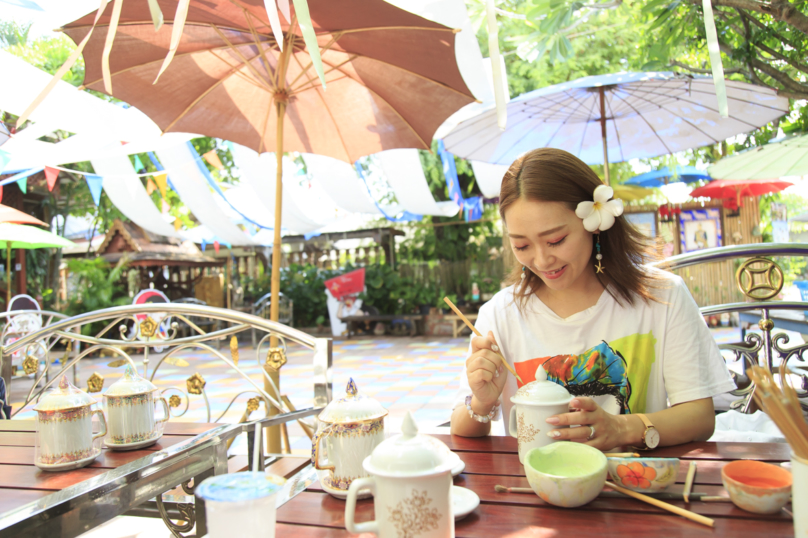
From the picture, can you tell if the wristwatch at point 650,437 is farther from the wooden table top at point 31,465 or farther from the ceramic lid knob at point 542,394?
the wooden table top at point 31,465

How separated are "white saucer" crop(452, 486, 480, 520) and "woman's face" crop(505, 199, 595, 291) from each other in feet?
2.16

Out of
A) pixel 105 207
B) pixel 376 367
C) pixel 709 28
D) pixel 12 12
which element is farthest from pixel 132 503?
pixel 105 207

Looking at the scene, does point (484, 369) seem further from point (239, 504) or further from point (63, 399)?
point (63, 399)

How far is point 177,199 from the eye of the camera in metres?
11.8

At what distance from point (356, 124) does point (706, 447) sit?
118 inches

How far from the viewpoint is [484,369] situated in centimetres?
123

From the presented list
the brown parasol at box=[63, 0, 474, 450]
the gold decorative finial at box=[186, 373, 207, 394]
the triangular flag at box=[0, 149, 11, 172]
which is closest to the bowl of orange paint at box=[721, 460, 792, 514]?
the gold decorative finial at box=[186, 373, 207, 394]

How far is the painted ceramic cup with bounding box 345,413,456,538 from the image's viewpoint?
0.69m

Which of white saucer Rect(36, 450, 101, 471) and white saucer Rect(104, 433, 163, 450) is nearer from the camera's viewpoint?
white saucer Rect(36, 450, 101, 471)

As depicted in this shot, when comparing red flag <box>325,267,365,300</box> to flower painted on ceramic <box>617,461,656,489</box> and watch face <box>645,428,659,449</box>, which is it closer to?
watch face <box>645,428,659,449</box>

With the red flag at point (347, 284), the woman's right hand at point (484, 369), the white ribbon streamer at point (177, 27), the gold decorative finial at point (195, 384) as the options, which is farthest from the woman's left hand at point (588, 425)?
the red flag at point (347, 284)

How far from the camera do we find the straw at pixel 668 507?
2.63ft

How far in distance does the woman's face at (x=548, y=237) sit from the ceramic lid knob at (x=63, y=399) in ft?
3.96

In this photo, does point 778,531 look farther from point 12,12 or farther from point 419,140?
point 12,12
